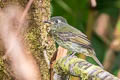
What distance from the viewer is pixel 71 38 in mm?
2260

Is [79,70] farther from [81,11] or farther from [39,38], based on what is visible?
[81,11]

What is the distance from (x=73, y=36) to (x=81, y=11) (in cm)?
171

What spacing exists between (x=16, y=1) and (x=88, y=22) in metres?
2.29

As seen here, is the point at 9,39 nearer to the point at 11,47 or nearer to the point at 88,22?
the point at 11,47

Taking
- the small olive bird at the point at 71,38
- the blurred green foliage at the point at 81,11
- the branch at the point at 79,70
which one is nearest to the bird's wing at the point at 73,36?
the small olive bird at the point at 71,38

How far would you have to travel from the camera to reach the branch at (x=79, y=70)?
3.62ft

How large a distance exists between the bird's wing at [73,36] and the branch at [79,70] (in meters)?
0.52

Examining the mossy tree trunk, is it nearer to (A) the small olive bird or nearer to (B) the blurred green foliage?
(A) the small olive bird

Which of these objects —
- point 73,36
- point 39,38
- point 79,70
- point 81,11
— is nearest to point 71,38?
point 73,36

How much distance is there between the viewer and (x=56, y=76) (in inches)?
64.4

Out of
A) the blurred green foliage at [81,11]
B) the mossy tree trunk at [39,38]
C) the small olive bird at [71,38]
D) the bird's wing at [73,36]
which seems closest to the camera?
the mossy tree trunk at [39,38]

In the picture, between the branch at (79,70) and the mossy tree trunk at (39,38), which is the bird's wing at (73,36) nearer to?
the mossy tree trunk at (39,38)

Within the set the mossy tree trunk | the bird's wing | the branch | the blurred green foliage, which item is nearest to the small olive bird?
the bird's wing

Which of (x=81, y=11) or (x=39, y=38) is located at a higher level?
(x=39, y=38)
